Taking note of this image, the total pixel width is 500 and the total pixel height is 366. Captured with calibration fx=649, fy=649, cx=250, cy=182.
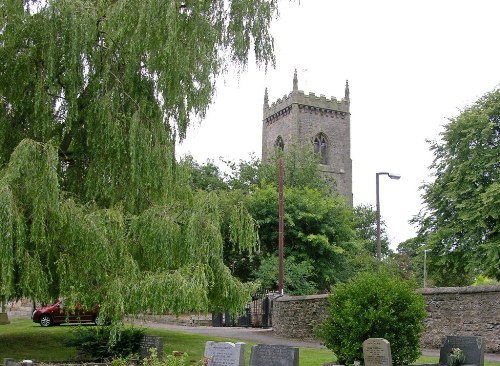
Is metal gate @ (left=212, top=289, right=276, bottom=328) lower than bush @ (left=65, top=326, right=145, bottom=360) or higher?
higher

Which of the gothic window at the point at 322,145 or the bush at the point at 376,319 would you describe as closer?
the bush at the point at 376,319

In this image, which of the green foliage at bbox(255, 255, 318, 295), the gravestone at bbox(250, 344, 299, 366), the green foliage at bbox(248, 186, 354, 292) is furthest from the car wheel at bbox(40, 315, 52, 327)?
the gravestone at bbox(250, 344, 299, 366)

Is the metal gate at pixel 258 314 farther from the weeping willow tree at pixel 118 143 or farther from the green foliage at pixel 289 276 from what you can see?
the weeping willow tree at pixel 118 143

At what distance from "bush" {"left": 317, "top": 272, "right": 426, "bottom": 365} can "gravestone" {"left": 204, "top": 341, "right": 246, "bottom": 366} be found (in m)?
3.00

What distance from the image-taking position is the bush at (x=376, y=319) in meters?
12.9

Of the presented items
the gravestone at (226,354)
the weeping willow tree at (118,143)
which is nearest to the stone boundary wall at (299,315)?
the weeping willow tree at (118,143)

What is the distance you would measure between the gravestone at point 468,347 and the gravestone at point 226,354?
4.78 metres

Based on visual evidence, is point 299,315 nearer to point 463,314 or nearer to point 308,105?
point 463,314

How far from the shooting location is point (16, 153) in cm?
1102

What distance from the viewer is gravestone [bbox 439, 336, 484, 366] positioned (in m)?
12.7

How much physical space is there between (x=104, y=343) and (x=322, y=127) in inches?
2274

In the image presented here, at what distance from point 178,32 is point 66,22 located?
2.23m

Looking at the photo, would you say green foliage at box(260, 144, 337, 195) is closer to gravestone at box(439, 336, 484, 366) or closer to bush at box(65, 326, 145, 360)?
bush at box(65, 326, 145, 360)

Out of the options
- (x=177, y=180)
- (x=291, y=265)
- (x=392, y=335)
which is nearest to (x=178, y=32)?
(x=177, y=180)
